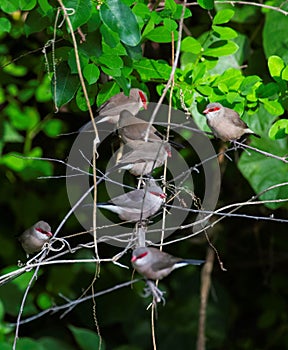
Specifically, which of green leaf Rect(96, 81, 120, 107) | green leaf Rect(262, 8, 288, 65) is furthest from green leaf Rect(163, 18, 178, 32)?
green leaf Rect(262, 8, 288, 65)

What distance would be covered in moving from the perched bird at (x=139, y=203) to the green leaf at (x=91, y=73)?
37 centimetres

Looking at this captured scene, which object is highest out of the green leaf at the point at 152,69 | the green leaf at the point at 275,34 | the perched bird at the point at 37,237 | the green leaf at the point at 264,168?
the green leaf at the point at 152,69

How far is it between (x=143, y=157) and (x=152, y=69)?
16.5 inches

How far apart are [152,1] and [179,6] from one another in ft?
1.49

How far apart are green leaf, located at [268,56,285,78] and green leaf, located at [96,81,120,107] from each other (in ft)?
1.69

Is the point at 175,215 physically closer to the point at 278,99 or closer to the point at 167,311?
the point at 278,99

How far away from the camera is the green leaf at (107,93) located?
243cm

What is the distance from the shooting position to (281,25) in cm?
294

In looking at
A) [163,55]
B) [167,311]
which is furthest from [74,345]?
[163,55]

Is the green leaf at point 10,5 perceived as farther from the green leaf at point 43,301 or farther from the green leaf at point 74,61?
the green leaf at point 43,301

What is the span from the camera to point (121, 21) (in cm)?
202

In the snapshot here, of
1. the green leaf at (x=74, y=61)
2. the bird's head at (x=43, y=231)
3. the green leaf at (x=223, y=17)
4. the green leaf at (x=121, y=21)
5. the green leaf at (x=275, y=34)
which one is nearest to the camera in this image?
the green leaf at (x=121, y=21)

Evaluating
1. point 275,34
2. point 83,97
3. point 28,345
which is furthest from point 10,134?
point 275,34

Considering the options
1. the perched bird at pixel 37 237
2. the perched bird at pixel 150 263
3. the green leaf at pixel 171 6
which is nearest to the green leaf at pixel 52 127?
the perched bird at pixel 37 237
